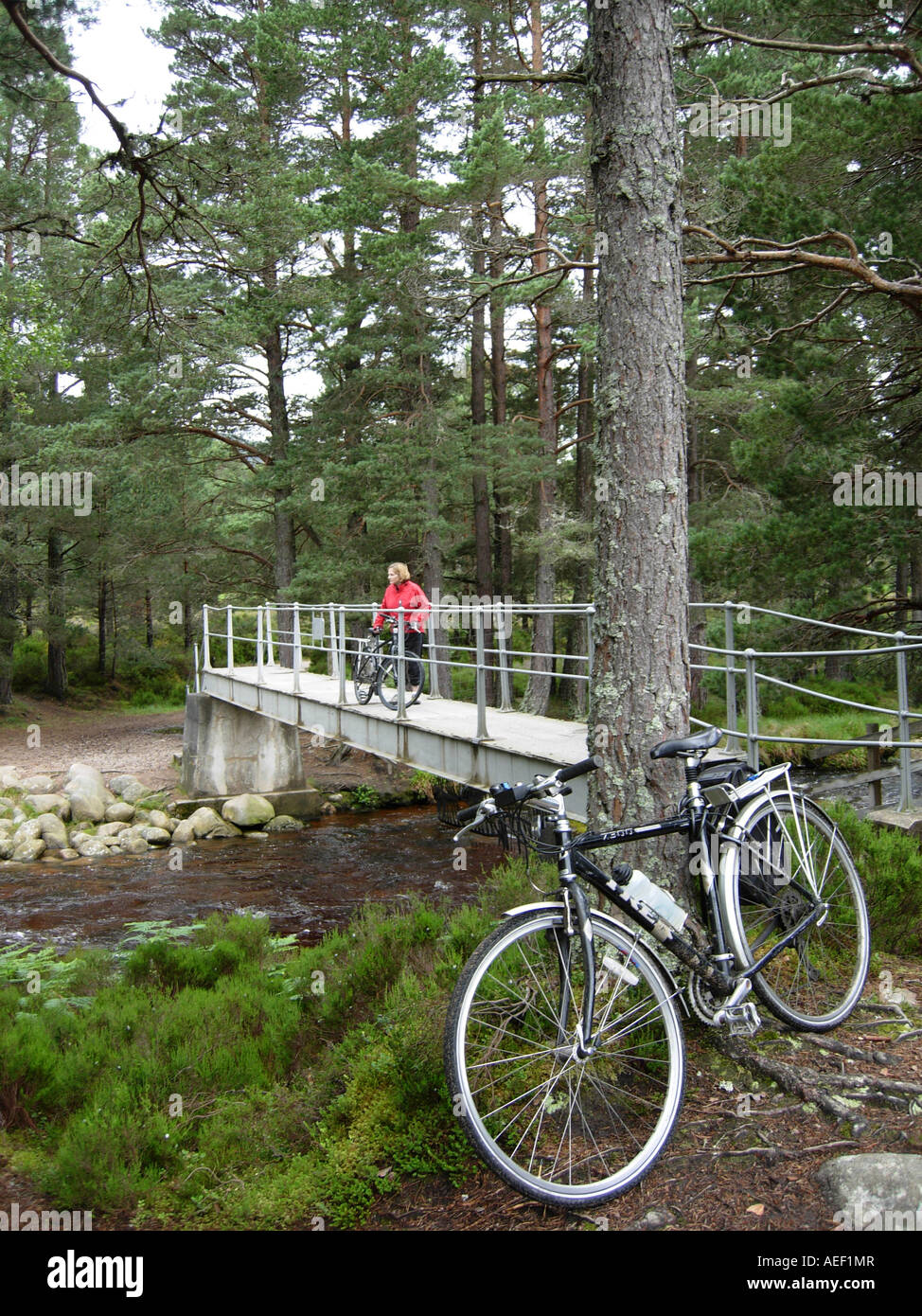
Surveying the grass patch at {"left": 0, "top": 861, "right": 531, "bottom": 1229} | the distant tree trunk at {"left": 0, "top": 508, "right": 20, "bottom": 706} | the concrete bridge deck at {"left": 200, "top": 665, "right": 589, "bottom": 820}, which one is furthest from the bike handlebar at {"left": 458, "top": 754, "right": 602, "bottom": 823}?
the distant tree trunk at {"left": 0, "top": 508, "right": 20, "bottom": 706}

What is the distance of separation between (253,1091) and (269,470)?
1656 centimetres

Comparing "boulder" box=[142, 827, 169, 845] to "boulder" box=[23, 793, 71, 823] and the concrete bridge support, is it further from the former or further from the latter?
the concrete bridge support

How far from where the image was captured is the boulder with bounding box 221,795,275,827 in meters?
15.5

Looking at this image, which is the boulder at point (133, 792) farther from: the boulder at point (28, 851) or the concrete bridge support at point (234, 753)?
the boulder at point (28, 851)

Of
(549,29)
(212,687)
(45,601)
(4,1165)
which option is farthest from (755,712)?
(45,601)

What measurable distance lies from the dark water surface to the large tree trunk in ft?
16.6

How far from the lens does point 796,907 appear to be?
3.63 m

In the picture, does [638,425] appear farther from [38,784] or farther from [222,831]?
[38,784]

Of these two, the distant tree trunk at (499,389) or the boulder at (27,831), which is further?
the distant tree trunk at (499,389)

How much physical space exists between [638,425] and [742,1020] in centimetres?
232

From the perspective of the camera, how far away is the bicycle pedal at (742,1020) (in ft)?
10.6

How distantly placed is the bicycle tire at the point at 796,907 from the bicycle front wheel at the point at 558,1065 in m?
0.49

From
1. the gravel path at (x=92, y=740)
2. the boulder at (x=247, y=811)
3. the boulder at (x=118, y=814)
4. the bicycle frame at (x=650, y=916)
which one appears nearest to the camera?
the bicycle frame at (x=650, y=916)

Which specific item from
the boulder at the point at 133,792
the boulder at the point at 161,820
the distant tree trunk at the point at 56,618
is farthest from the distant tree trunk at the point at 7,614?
the boulder at the point at 161,820
